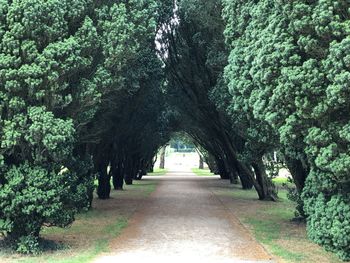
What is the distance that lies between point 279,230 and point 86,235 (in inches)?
220

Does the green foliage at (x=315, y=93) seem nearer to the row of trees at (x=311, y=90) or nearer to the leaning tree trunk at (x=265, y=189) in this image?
the row of trees at (x=311, y=90)

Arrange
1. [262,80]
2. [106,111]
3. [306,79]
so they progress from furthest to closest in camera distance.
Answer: [106,111] < [262,80] < [306,79]

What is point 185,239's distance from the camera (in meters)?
12.1

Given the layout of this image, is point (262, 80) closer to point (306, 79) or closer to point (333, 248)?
point (306, 79)

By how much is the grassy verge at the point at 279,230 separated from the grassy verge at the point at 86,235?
393 centimetres

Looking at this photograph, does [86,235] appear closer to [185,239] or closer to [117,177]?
[185,239]

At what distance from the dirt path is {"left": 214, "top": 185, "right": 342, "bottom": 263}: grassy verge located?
35 centimetres

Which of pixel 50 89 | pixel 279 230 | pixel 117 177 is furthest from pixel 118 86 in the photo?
pixel 117 177

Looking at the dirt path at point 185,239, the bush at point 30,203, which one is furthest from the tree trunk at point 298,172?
the bush at point 30,203

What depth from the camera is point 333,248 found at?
8.27m

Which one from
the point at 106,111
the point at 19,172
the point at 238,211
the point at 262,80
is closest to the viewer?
the point at 262,80

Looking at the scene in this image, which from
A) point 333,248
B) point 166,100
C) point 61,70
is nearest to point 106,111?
point 61,70

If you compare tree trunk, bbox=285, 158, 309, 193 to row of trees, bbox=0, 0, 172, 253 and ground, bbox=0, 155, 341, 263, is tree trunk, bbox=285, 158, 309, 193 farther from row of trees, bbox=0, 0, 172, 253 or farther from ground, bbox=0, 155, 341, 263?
row of trees, bbox=0, 0, 172, 253

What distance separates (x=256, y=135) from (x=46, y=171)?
6.22 metres
